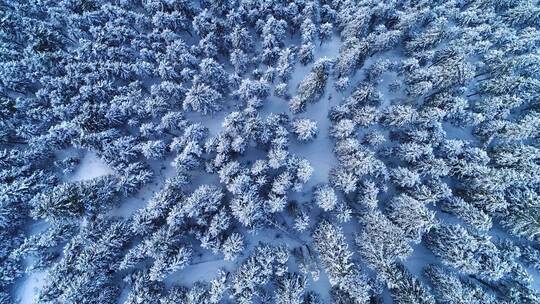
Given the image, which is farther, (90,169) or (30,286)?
(90,169)

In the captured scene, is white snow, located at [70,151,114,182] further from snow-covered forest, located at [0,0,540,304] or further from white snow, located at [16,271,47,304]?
white snow, located at [16,271,47,304]

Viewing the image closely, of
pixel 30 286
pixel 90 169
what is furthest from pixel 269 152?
pixel 30 286

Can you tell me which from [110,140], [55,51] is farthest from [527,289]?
[55,51]

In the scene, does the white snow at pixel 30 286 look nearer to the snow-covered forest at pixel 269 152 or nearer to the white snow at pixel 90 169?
the snow-covered forest at pixel 269 152

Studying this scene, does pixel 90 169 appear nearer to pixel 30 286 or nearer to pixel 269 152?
pixel 30 286

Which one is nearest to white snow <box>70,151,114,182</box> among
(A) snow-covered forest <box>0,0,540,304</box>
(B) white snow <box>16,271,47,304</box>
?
(A) snow-covered forest <box>0,0,540,304</box>

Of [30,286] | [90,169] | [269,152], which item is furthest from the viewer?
[90,169]

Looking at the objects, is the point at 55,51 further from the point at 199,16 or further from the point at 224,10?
the point at 224,10

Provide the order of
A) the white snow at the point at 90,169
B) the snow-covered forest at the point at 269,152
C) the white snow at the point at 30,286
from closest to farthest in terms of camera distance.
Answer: the snow-covered forest at the point at 269,152 < the white snow at the point at 30,286 < the white snow at the point at 90,169

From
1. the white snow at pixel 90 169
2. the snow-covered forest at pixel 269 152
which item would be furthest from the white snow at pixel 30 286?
the white snow at pixel 90 169
